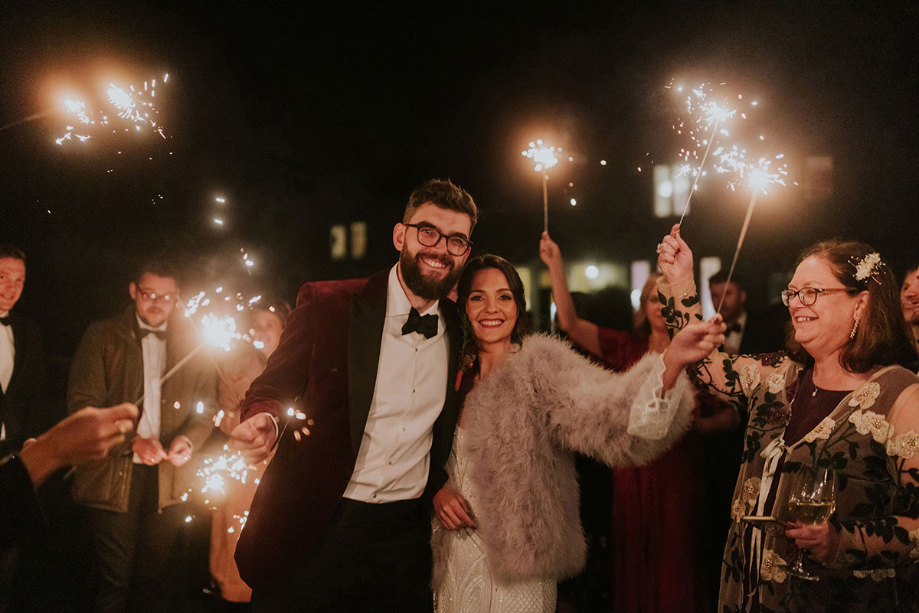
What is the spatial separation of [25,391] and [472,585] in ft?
9.55

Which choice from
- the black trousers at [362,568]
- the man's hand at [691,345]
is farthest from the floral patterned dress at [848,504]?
the black trousers at [362,568]

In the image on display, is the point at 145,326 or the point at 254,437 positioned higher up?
Answer: the point at 145,326

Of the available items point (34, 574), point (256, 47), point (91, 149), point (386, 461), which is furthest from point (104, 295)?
point (386, 461)

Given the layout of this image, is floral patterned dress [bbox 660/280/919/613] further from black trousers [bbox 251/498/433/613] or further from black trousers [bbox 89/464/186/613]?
black trousers [bbox 89/464/186/613]

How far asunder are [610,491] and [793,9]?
4.01 m

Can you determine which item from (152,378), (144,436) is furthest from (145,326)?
(144,436)

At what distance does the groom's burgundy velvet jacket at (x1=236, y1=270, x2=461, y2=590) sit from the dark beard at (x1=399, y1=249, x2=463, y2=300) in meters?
0.12

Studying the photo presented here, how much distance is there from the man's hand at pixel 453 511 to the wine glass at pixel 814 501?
110 cm

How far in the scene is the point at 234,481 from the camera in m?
3.40

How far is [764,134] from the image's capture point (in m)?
5.43

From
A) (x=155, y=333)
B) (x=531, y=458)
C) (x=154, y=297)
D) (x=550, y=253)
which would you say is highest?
(x=550, y=253)

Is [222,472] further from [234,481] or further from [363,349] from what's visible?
[363,349]

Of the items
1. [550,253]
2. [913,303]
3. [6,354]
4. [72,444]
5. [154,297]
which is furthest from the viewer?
[550,253]

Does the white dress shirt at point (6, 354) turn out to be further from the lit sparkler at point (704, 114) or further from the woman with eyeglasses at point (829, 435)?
the lit sparkler at point (704, 114)
